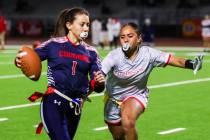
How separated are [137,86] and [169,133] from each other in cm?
225

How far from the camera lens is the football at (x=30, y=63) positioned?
6059mm

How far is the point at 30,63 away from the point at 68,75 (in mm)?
406

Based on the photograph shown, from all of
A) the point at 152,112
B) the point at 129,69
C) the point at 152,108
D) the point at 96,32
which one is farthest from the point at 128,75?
the point at 96,32

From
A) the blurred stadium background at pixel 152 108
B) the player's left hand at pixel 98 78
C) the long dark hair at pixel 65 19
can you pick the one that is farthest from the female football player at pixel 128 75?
the blurred stadium background at pixel 152 108

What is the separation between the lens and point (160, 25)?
1789 inches

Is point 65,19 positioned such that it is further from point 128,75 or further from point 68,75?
point 128,75

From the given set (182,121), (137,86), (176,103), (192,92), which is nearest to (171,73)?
(192,92)

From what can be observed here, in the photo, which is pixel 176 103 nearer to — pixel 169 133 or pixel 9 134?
pixel 169 133

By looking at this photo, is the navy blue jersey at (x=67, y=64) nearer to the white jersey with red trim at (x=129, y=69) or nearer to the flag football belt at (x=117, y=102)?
the white jersey with red trim at (x=129, y=69)

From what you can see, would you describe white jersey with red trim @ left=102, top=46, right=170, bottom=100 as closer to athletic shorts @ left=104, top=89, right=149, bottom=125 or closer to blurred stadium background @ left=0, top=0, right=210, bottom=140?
athletic shorts @ left=104, top=89, right=149, bottom=125

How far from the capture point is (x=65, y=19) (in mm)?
6266

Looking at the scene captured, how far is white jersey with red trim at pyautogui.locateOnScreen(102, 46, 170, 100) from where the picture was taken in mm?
7094

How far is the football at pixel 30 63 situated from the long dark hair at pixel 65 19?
35 centimetres

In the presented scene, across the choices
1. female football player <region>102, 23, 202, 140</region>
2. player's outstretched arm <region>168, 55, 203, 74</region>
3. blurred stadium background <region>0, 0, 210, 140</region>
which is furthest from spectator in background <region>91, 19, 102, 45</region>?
player's outstretched arm <region>168, 55, 203, 74</region>
